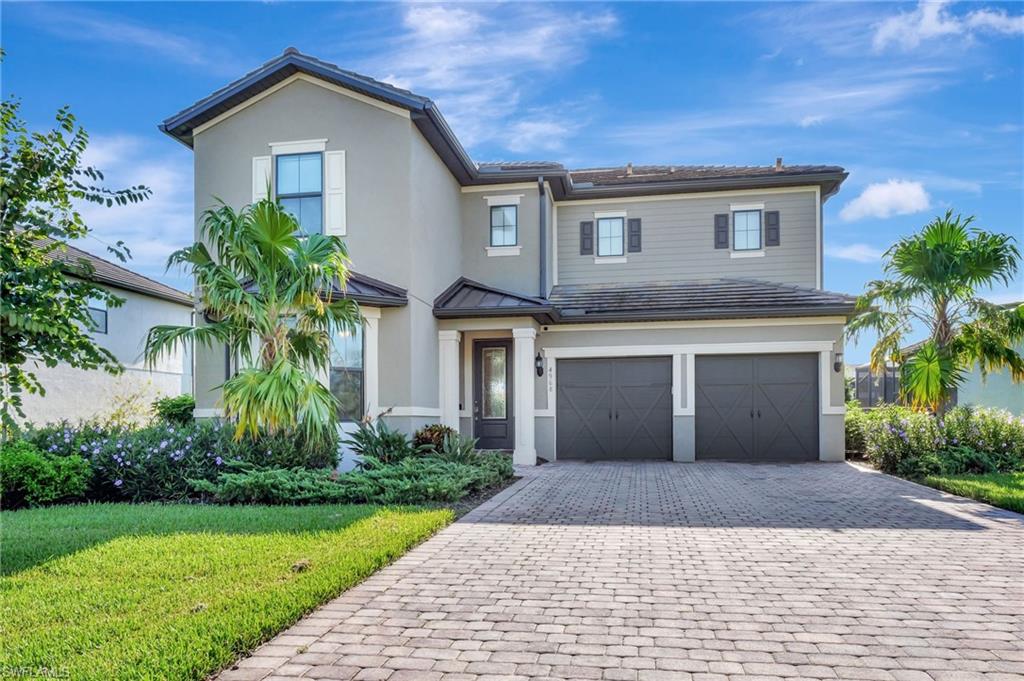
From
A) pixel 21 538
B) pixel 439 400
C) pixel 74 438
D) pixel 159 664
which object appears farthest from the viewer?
pixel 439 400

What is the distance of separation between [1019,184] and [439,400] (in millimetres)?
10922

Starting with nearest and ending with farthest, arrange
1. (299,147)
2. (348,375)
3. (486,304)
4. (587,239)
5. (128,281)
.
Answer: (348,375)
(299,147)
(486,304)
(587,239)
(128,281)

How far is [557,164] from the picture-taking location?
15125mm

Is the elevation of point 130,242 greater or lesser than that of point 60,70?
lesser

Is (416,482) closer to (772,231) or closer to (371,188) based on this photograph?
(371,188)

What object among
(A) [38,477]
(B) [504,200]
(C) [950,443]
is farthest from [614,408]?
(A) [38,477]

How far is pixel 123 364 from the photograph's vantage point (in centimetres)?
1845

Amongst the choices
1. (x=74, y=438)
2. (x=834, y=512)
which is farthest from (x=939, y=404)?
(x=74, y=438)

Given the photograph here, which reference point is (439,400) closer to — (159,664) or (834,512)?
(834,512)

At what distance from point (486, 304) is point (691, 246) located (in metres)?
5.80

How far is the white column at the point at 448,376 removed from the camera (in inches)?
544

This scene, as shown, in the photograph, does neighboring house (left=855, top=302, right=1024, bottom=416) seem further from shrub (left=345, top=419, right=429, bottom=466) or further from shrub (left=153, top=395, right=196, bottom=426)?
shrub (left=153, top=395, right=196, bottom=426)

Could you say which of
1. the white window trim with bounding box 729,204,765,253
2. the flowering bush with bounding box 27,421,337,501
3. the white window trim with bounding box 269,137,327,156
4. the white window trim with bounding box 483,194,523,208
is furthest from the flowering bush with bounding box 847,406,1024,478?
the white window trim with bounding box 269,137,327,156

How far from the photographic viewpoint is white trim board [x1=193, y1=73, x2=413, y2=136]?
481 inches
